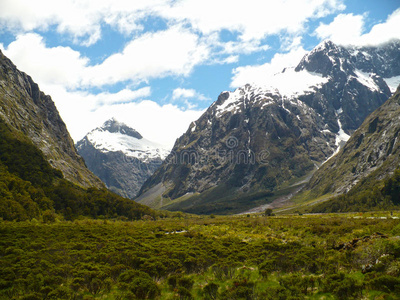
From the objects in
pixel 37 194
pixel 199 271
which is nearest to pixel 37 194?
pixel 37 194

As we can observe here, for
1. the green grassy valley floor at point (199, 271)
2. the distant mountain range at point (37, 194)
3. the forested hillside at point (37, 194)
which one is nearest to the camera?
the green grassy valley floor at point (199, 271)

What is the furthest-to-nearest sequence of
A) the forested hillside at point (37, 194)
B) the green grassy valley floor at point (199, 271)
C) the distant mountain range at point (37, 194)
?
the forested hillside at point (37, 194) < the distant mountain range at point (37, 194) < the green grassy valley floor at point (199, 271)

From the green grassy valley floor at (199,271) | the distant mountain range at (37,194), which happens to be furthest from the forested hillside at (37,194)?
the green grassy valley floor at (199,271)

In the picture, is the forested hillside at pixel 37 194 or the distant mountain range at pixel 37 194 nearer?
the distant mountain range at pixel 37 194

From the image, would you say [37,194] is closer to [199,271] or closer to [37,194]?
[37,194]

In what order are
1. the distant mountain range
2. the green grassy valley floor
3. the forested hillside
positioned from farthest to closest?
the forested hillside
the distant mountain range
the green grassy valley floor

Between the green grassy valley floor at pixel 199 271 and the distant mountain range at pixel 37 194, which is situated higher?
the distant mountain range at pixel 37 194

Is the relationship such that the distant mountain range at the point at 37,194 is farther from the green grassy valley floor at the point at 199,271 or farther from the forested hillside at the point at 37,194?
the green grassy valley floor at the point at 199,271

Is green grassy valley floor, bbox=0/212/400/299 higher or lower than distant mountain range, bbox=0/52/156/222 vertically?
lower

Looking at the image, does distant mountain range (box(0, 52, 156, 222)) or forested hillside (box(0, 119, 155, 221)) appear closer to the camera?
distant mountain range (box(0, 52, 156, 222))

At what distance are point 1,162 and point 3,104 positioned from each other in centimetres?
8202

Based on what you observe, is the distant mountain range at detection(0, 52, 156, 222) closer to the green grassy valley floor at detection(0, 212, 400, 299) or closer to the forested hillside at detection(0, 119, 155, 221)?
the forested hillside at detection(0, 119, 155, 221)

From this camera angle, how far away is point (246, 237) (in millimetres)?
56531

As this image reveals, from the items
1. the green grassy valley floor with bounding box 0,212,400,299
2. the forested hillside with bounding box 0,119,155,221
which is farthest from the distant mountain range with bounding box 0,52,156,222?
the green grassy valley floor with bounding box 0,212,400,299
